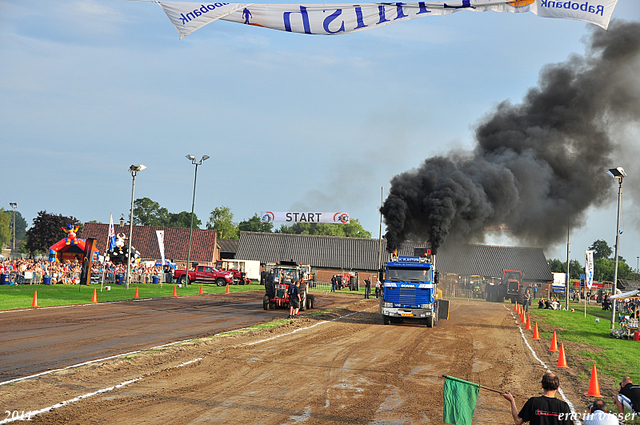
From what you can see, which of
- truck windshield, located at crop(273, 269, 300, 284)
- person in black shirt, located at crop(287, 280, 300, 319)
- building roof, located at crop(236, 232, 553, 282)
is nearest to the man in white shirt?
person in black shirt, located at crop(287, 280, 300, 319)

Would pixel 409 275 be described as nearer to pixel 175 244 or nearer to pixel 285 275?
pixel 285 275

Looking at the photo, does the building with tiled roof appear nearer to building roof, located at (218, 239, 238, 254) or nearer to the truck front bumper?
building roof, located at (218, 239, 238, 254)

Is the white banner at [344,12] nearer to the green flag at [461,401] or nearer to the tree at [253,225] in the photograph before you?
the green flag at [461,401]

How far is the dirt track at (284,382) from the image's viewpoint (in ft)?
28.5

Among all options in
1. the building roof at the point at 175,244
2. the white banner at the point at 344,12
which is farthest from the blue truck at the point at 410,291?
the building roof at the point at 175,244

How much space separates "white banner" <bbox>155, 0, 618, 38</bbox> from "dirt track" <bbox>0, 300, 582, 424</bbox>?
6.09 meters

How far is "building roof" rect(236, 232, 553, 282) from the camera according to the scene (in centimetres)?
8050

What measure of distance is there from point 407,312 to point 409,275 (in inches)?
66.6

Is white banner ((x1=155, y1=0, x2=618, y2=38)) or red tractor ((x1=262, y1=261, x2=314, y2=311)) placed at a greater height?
white banner ((x1=155, y1=0, x2=618, y2=38))

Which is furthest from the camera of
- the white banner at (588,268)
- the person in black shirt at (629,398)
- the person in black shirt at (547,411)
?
the white banner at (588,268)

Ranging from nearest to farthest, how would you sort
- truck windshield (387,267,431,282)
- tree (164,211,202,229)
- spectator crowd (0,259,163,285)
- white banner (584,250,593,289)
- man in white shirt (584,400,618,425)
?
1. man in white shirt (584,400,618,425)
2. truck windshield (387,267,431,282)
3. spectator crowd (0,259,163,285)
4. white banner (584,250,593,289)
5. tree (164,211,202,229)

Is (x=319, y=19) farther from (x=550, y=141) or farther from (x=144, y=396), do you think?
(x=550, y=141)

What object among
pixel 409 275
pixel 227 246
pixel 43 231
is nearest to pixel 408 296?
pixel 409 275

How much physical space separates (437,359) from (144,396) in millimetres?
8954
